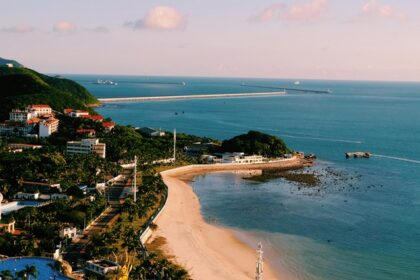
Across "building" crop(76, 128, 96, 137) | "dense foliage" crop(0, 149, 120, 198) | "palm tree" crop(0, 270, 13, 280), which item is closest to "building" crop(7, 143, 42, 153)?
"dense foliage" crop(0, 149, 120, 198)

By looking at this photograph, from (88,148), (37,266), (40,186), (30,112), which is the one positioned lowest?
(40,186)

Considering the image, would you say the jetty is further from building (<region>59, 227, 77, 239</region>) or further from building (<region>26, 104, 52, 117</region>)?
building (<region>59, 227, 77, 239</region>)

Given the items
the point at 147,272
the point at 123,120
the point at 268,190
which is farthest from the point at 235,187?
the point at 123,120

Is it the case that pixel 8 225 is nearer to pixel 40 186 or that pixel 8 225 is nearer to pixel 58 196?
pixel 58 196

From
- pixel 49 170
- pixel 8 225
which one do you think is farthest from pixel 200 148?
pixel 8 225

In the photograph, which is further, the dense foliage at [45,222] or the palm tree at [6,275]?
the dense foliage at [45,222]

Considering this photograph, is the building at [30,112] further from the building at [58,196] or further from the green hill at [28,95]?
the building at [58,196]

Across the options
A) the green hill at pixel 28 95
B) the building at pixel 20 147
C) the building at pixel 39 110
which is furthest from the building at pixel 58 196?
the green hill at pixel 28 95

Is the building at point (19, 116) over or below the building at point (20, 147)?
over
